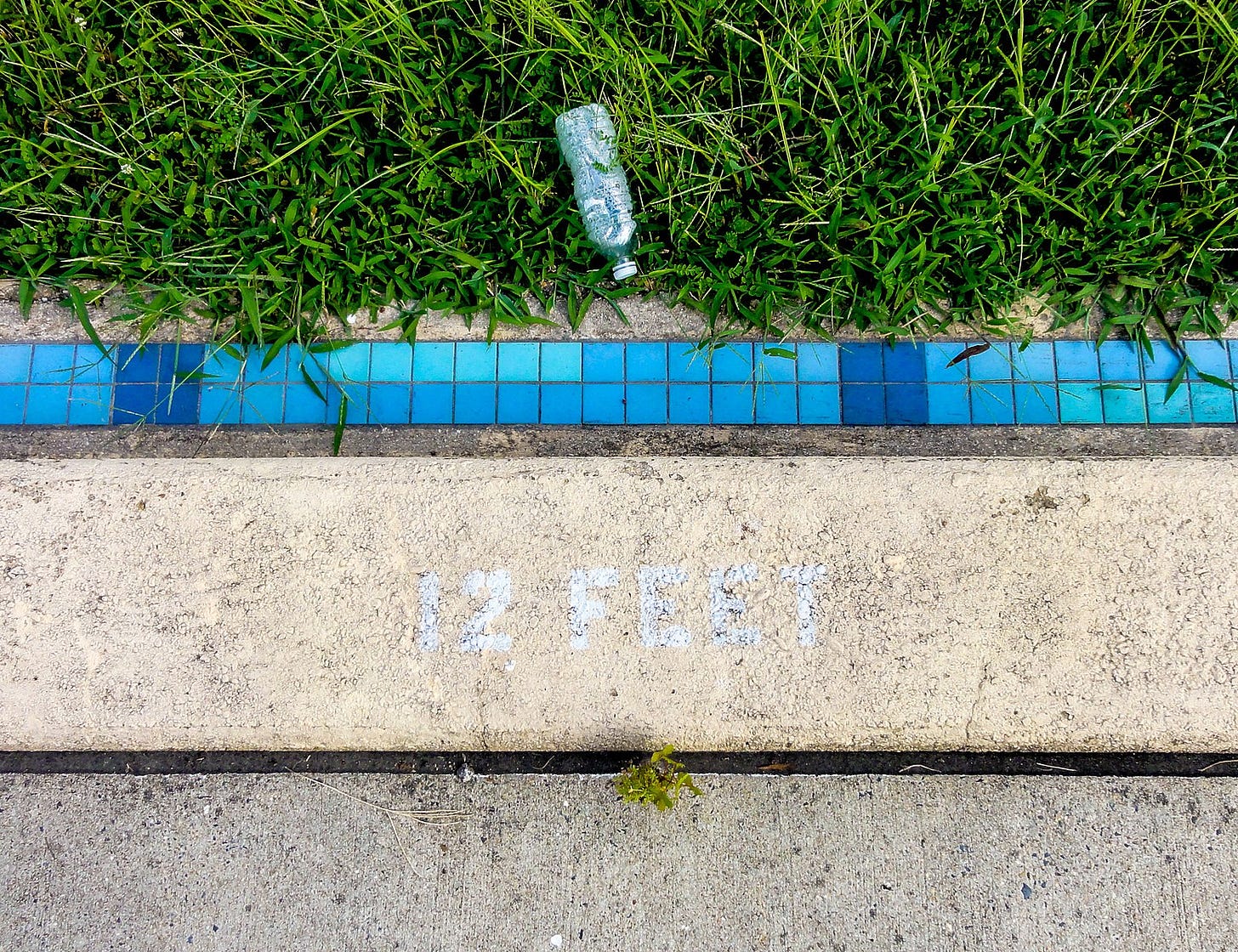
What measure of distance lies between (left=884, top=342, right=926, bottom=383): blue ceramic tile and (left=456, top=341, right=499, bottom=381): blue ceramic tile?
4.01ft

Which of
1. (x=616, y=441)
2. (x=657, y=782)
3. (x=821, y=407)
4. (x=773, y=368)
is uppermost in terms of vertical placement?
(x=773, y=368)

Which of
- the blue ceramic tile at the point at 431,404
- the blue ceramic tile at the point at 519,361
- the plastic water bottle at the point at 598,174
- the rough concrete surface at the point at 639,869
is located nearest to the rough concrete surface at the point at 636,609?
the rough concrete surface at the point at 639,869

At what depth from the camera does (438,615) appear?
1.70 m

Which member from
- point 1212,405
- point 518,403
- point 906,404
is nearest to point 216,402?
point 518,403

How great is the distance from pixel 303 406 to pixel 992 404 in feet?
7.05

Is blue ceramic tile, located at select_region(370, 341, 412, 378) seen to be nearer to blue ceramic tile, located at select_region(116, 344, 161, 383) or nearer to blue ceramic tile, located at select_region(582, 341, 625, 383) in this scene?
blue ceramic tile, located at select_region(582, 341, 625, 383)

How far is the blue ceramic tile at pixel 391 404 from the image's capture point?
203 centimetres

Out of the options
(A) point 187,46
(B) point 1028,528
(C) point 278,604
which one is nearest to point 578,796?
(C) point 278,604

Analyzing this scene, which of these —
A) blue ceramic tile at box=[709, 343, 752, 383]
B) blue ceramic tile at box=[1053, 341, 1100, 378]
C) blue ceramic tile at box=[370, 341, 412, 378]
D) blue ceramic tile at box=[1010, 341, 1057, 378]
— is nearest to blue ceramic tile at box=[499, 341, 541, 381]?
blue ceramic tile at box=[370, 341, 412, 378]

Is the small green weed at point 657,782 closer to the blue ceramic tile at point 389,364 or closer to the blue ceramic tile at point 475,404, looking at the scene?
the blue ceramic tile at point 475,404

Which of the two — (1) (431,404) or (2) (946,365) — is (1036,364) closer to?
(2) (946,365)

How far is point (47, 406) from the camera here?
80.6 inches

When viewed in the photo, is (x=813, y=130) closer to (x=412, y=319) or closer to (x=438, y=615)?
(x=412, y=319)

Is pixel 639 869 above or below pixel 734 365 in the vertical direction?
below
